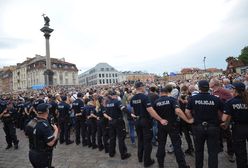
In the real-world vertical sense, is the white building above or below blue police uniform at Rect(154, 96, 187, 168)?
above

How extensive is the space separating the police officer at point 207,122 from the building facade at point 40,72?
8213cm

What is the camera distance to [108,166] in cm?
703

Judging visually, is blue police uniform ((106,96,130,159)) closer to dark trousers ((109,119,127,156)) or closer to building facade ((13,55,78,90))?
dark trousers ((109,119,127,156))

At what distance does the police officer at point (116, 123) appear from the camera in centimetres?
762

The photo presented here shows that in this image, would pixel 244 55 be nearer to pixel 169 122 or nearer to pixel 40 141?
pixel 169 122

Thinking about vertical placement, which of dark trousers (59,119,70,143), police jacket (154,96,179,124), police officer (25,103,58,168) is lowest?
dark trousers (59,119,70,143)

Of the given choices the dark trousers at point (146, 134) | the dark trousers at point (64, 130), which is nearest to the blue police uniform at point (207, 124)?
the dark trousers at point (146, 134)

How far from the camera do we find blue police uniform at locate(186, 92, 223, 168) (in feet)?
17.2

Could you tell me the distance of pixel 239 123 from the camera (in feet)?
17.5

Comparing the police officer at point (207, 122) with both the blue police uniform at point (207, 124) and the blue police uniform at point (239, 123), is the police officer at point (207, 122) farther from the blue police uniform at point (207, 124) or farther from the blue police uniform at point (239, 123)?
the blue police uniform at point (239, 123)

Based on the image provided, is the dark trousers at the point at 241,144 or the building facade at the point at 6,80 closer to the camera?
the dark trousers at the point at 241,144

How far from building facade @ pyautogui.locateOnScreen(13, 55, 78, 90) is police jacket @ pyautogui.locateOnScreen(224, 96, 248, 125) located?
271ft

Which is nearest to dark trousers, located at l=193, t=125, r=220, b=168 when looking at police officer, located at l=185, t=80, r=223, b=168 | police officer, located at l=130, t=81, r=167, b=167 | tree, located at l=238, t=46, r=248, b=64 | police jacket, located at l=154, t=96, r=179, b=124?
police officer, located at l=185, t=80, r=223, b=168

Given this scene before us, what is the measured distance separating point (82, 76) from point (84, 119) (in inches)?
5525
